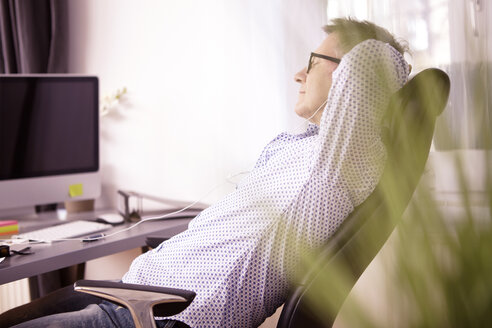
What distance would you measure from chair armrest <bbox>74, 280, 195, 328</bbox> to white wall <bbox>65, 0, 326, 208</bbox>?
3.66 ft

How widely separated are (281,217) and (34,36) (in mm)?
1940

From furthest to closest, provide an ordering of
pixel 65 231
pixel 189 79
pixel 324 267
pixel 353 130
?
1. pixel 189 79
2. pixel 65 231
3. pixel 353 130
4. pixel 324 267

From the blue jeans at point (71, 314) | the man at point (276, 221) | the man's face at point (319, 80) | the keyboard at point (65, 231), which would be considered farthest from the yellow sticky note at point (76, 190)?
the man's face at point (319, 80)

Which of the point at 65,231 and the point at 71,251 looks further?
the point at 65,231

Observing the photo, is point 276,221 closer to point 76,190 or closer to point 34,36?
point 76,190

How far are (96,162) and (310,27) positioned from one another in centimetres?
104

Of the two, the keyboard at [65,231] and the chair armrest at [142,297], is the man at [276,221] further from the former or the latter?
the keyboard at [65,231]

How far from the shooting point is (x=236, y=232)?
110 centimetres

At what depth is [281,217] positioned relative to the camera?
1.05 meters

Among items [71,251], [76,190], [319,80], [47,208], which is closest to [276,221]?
[319,80]

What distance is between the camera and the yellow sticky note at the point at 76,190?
2.04 m

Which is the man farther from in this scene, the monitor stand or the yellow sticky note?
the monitor stand

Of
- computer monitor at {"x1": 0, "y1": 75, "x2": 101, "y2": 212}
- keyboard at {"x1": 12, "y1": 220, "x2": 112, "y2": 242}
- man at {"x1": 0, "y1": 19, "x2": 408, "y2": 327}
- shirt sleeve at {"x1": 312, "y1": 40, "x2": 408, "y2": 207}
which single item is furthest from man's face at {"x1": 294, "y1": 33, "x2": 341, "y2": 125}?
computer monitor at {"x1": 0, "y1": 75, "x2": 101, "y2": 212}

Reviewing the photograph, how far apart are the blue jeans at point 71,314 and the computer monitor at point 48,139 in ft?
2.19
